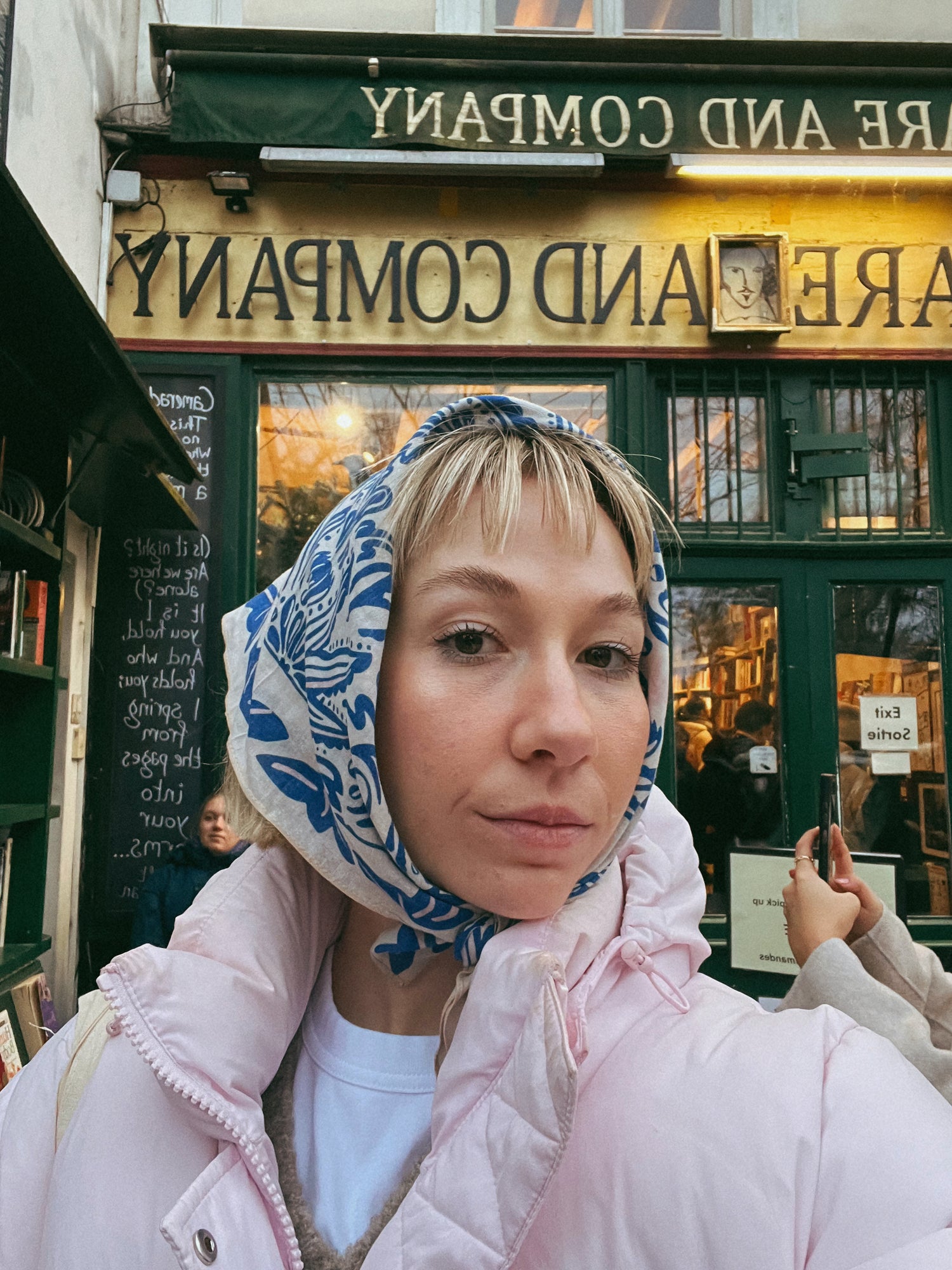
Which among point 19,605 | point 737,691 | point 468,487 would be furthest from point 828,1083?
point 737,691

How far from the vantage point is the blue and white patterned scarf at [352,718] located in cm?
86

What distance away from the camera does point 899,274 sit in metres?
4.48

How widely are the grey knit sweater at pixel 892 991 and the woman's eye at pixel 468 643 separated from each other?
29.1 inches

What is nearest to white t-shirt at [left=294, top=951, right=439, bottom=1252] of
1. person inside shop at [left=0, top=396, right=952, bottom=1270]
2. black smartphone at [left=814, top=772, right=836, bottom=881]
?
person inside shop at [left=0, top=396, right=952, bottom=1270]

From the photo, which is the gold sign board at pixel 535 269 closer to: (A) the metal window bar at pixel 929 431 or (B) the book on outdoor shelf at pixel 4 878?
(A) the metal window bar at pixel 929 431

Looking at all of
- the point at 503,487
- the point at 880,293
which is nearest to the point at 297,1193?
the point at 503,487

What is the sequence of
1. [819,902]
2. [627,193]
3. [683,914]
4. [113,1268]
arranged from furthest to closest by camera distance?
[627,193]
[819,902]
[683,914]
[113,1268]

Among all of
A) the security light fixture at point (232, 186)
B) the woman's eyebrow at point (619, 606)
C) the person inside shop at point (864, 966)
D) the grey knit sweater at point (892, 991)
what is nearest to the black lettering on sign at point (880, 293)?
the security light fixture at point (232, 186)

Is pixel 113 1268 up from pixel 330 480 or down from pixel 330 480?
down

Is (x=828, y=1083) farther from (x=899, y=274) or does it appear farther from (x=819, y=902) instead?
(x=899, y=274)

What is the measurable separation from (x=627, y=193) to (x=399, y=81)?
1319 millimetres

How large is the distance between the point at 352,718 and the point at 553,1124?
1.34 feet

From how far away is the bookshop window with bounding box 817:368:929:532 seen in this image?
176 inches

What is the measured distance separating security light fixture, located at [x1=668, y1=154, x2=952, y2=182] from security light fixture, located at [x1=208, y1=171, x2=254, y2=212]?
2.17 metres
